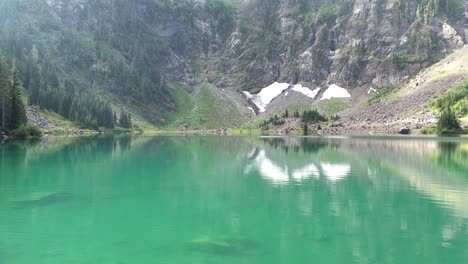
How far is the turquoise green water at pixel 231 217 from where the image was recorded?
18.3 metres

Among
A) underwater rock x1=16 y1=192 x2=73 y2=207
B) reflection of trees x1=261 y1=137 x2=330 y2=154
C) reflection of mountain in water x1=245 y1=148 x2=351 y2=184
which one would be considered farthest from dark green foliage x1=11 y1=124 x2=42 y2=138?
underwater rock x1=16 y1=192 x2=73 y2=207

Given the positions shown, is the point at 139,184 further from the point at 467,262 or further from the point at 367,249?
the point at 467,262

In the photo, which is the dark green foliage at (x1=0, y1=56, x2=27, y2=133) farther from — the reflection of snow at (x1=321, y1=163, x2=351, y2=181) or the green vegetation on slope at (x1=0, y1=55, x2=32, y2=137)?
the reflection of snow at (x1=321, y1=163, x2=351, y2=181)

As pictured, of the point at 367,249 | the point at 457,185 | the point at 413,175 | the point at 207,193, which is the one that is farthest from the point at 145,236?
the point at 413,175

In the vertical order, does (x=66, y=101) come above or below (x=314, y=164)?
above

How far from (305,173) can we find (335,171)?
4.25 metres

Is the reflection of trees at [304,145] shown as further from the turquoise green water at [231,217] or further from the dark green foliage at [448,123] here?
the dark green foliage at [448,123]

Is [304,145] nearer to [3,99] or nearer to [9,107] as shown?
[9,107]

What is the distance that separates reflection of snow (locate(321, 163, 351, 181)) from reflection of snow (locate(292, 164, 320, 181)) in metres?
1.10

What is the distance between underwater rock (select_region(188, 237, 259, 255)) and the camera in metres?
18.5

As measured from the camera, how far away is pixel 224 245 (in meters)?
19.4

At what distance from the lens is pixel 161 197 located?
3175 centimetres

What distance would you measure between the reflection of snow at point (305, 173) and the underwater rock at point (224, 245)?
23.7 m

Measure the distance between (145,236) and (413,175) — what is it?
1378 inches
